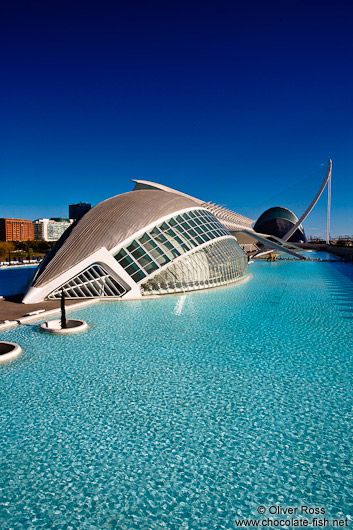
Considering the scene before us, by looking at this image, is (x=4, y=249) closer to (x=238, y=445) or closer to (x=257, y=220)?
(x=238, y=445)

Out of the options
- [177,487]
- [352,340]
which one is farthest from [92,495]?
[352,340]

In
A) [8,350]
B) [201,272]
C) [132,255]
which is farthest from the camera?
[201,272]

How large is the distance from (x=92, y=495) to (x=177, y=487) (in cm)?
118

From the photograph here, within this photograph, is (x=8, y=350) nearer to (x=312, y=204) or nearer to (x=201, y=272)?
(x=201, y=272)

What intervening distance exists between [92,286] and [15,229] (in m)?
159

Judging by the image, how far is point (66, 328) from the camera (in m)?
12.5

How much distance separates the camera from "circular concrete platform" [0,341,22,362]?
9.76 metres

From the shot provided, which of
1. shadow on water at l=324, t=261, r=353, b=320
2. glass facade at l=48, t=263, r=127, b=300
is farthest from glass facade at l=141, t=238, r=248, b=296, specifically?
shadow on water at l=324, t=261, r=353, b=320

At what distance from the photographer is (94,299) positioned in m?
17.9

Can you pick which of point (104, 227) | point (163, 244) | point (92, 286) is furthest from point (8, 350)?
point (163, 244)

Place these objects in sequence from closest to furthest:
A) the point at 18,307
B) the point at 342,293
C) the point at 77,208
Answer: the point at 18,307, the point at 342,293, the point at 77,208

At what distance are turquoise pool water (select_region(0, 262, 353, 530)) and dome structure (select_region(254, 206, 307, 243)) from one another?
3505 inches

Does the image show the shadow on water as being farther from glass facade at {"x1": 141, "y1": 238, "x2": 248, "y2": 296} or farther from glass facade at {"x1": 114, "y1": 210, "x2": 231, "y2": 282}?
glass facade at {"x1": 114, "y1": 210, "x2": 231, "y2": 282}

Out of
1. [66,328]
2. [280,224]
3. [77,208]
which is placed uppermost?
[77,208]
